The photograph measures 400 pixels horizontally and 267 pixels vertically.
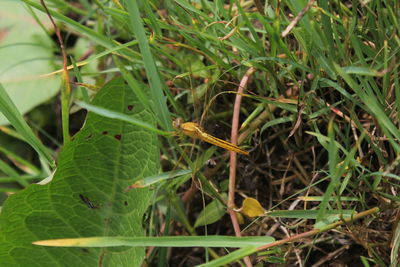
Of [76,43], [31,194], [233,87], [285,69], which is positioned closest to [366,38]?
[285,69]

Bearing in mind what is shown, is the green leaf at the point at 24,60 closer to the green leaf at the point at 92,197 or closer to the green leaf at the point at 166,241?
the green leaf at the point at 92,197

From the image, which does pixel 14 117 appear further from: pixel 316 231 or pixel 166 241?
pixel 316 231

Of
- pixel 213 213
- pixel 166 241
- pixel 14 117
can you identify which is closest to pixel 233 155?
pixel 213 213

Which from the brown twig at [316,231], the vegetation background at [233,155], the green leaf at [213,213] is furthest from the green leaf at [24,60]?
the brown twig at [316,231]

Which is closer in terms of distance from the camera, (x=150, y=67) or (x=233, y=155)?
(x=150, y=67)

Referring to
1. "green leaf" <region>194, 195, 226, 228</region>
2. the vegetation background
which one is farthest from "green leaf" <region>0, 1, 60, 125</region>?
"green leaf" <region>194, 195, 226, 228</region>

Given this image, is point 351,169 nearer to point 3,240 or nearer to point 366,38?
point 366,38

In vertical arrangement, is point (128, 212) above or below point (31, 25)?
below
